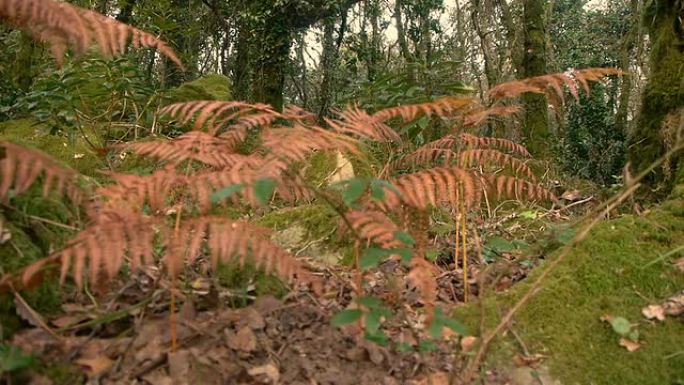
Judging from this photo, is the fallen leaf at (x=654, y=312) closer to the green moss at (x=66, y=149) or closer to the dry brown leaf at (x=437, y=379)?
the dry brown leaf at (x=437, y=379)

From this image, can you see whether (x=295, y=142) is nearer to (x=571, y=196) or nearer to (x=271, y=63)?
(x=571, y=196)

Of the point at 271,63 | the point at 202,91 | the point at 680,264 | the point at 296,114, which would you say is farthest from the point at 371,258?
the point at 271,63

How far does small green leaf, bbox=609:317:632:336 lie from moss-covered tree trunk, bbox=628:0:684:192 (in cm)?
152

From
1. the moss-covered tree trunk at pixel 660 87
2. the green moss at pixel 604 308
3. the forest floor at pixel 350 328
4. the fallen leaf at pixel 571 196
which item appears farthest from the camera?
the fallen leaf at pixel 571 196

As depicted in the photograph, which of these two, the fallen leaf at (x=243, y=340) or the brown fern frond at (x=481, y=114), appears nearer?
the fallen leaf at (x=243, y=340)

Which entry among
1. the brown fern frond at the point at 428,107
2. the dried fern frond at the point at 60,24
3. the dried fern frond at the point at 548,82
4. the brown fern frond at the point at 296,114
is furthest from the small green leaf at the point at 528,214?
the dried fern frond at the point at 60,24

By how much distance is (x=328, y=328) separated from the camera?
2109mm

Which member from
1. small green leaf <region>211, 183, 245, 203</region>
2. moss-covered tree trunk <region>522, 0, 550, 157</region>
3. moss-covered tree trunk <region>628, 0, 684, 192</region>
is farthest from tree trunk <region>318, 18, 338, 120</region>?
small green leaf <region>211, 183, 245, 203</region>

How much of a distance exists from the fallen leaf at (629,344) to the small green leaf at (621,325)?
25 millimetres

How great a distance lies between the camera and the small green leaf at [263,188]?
1445mm

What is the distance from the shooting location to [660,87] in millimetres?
3572

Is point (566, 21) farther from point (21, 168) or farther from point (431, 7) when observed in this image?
point (21, 168)

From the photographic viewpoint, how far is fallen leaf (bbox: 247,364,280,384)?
182 centimetres

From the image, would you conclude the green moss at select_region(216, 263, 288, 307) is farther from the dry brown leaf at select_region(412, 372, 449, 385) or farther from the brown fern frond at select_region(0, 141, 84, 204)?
the brown fern frond at select_region(0, 141, 84, 204)
